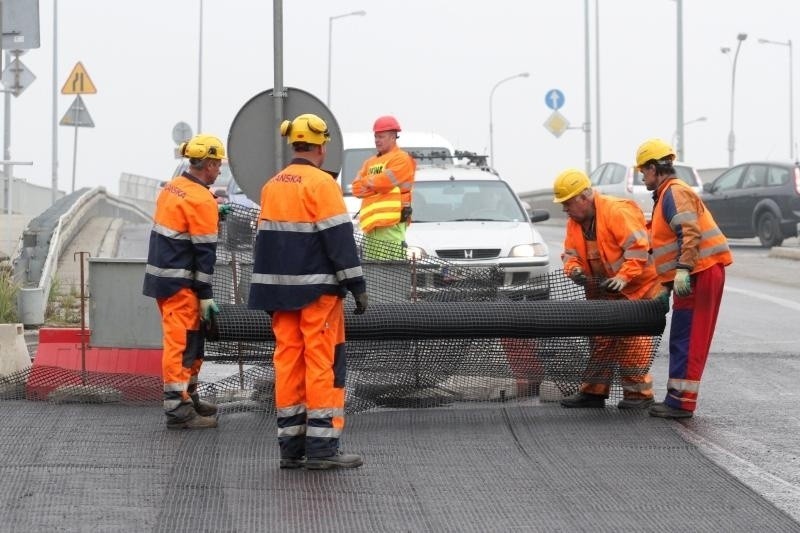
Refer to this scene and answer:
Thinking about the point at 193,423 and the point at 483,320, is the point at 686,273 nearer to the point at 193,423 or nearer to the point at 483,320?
the point at 483,320

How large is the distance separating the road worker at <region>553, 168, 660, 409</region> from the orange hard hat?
3.08 metres

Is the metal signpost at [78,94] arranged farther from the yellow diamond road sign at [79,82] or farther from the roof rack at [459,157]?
the roof rack at [459,157]

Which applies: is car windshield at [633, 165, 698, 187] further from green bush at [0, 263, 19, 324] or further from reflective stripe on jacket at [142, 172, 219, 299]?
reflective stripe on jacket at [142, 172, 219, 299]

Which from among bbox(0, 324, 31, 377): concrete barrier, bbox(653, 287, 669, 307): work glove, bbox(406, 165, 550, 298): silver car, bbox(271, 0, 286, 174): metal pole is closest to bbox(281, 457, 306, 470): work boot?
bbox(653, 287, 669, 307): work glove

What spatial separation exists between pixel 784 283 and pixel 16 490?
16369 millimetres

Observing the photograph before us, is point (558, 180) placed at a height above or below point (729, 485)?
above

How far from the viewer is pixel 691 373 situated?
9.38m

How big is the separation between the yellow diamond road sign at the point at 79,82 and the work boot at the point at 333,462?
70.7 feet

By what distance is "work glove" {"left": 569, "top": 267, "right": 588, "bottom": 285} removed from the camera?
996 centimetres

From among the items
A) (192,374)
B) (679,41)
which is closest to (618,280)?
(192,374)

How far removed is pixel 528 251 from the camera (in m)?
15.2

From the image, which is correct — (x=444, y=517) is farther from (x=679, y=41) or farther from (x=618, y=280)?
(x=679, y=41)

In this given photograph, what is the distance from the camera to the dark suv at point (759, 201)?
1109 inches

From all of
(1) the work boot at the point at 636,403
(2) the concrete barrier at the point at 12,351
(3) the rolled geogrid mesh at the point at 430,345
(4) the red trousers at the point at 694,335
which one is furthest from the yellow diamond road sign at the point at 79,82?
(4) the red trousers at the point at 694,335
